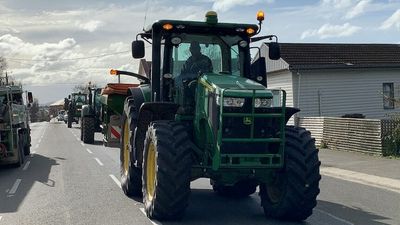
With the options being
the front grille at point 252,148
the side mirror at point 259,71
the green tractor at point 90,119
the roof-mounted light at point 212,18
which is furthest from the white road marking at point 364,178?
the green tractor at point 90,119

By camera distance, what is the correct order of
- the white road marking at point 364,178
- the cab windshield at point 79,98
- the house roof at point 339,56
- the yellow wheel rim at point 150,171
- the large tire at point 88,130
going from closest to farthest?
1. the yellow wheel rim at point 150,171
2. the white road marking at point 364,178
3. the large tire at point 88,130
4. the house roof at point 339,56
5. the cab windshield at point 79,98

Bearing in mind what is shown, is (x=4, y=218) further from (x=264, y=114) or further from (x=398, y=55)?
(x=398, y=55)

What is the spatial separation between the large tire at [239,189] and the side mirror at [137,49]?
288cm

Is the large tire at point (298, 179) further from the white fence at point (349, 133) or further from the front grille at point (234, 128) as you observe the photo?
the white fence at point (349, 133)

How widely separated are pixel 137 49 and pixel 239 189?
3151mm

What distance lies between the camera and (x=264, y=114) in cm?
745

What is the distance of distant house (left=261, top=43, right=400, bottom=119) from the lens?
1049 inches

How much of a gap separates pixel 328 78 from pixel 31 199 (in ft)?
64.8

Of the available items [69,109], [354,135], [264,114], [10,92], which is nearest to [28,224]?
[264,114]

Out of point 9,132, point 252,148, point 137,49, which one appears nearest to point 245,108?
point 252,148

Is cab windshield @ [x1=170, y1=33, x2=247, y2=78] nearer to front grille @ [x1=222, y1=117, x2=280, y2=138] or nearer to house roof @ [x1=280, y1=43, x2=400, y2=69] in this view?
front grille @ [x1=222, y1=117, x2=280, y2=138]

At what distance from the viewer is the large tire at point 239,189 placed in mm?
9891

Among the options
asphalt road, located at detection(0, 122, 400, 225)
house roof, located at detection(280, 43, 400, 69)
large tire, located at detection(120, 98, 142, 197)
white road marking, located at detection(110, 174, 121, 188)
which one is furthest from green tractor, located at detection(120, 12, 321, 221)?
house roof, located at detection(280, 43, 400, 69)

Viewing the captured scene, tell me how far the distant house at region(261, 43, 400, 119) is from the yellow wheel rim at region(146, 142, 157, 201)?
1864cm
